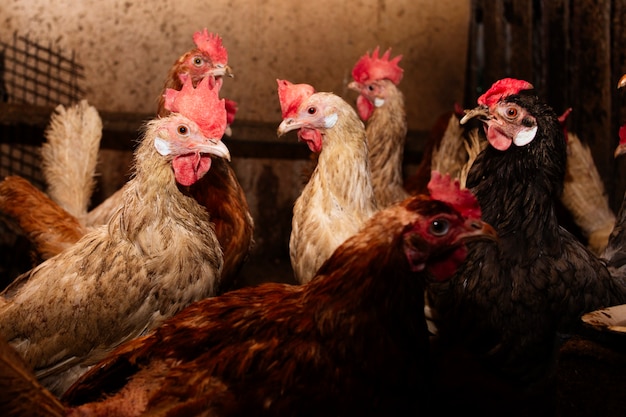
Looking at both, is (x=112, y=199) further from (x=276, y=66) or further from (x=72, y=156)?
(x=276, y=66)

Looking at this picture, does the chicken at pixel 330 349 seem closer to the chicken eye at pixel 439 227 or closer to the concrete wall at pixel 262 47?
the chicken eye at pixel 439 227

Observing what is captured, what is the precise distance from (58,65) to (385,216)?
3.65 meters

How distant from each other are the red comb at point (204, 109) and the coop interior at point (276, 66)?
191 cm

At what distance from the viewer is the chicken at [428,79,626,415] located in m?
2.77

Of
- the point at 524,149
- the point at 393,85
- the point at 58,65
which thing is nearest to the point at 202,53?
the point at 393,85

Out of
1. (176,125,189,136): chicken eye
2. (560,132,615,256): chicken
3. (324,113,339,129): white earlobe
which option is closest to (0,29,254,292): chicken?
(176,125,189,136): chicken eye

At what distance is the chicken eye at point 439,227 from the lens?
2070 mm

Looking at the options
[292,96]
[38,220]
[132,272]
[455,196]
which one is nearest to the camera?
[455,196]

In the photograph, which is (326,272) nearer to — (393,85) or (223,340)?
(223,340)

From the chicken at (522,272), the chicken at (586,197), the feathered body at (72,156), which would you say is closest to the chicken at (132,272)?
the chicken at (522,272)

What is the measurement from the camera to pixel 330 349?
2.05 metres

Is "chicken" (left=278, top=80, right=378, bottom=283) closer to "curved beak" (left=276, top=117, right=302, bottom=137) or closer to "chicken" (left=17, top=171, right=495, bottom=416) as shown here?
"curved beak" (left=276, top=117, right=302, bottom=137)

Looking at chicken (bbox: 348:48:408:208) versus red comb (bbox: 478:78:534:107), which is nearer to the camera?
red comb (bbox: 478:78:534:107)

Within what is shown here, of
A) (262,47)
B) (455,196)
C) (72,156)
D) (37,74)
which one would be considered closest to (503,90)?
(455,196)
